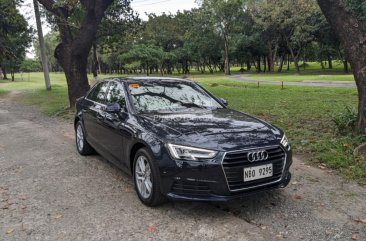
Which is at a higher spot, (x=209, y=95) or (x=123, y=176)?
(x=209, y=95)

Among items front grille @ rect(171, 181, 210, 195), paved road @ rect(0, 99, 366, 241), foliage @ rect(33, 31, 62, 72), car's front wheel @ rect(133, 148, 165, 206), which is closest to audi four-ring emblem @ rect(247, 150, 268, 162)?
front grille @ rect(171, 181, 210, 195)

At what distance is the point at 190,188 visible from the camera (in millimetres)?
3904

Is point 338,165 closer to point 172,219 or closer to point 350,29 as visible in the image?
point 350,29

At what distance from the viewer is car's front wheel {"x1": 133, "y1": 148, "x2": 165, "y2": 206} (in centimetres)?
413

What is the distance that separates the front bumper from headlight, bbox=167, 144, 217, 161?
5cm

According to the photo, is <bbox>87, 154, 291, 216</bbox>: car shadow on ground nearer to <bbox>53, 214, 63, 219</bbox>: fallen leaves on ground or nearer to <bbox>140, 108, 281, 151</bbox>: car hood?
<bbox>140, 108, 281, 151</bbox>: car hood

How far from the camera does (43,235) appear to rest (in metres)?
3.78

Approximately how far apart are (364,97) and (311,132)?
1.63 metres

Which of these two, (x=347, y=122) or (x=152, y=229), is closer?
(x=152, y=229)

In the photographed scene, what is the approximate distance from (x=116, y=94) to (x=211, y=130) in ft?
6.76

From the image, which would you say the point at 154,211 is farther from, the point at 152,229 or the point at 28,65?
the point at 28,65

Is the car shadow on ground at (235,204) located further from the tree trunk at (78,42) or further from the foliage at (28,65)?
the foliage at (28,65)

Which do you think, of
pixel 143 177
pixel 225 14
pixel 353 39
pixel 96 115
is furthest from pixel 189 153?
pixel 225 14

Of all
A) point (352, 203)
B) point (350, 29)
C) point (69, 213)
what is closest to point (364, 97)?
point (350, 29)
